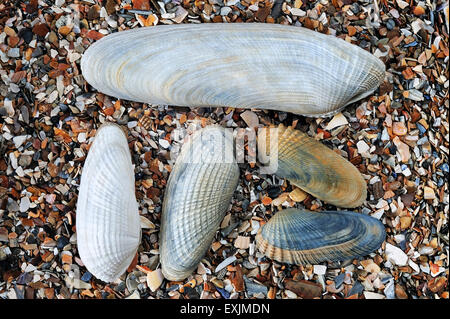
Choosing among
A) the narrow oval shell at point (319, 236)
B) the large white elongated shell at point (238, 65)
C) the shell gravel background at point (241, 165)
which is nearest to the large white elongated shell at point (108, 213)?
the shell gravel background at point (241, 165)

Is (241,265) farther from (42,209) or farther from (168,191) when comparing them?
(42,209)

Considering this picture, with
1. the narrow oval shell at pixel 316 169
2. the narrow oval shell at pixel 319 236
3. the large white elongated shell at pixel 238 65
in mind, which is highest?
the large white elongated shell at pixel 238 65

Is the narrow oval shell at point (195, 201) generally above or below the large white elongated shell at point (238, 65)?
below

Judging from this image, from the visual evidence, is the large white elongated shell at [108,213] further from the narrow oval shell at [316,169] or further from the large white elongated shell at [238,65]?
the narrow oval shell at [316,169]

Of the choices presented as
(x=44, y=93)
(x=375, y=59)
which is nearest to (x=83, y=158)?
(x=44, y=93)

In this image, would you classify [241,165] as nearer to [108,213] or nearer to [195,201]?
[195,201]

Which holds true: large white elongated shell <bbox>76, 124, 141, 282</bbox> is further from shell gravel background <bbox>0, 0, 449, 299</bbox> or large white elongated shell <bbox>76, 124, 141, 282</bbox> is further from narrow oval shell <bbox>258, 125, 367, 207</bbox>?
narrow oval shell <bbox>258, 125, 367, 207</bbox>

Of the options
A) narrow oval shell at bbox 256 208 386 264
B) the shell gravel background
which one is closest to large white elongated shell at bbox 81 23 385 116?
the shell gravel background
